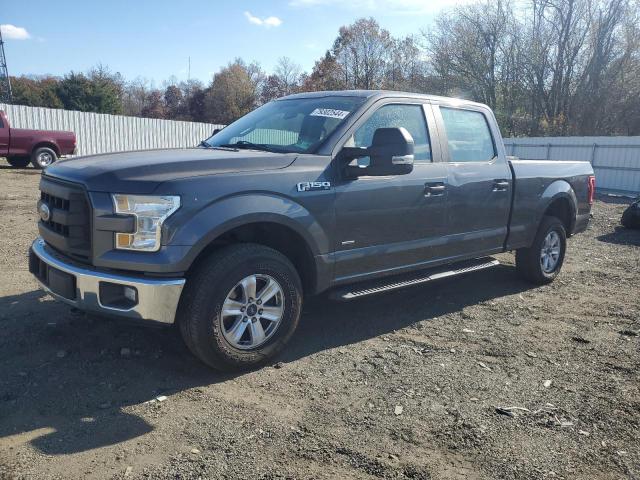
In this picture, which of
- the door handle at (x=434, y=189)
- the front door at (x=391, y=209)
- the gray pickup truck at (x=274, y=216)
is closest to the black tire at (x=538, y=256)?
the gray pickup truck at (x=274, y=216)

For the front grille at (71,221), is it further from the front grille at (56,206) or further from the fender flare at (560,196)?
the fender flare at (560,196)

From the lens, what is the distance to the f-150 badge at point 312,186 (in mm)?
3933

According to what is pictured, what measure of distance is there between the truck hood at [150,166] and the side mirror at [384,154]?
0.48 meters

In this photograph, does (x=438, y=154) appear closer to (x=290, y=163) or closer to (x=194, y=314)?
(x=290, y=163)

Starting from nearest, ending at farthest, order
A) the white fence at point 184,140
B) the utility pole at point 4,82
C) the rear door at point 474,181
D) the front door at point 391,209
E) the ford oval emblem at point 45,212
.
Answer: the ford oval emblem at point 45,212, the front door at point 391,209, the rear door at point 474,181, the white fence at point 184,140, the utility pole at point 4,82

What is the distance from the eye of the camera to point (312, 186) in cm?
399

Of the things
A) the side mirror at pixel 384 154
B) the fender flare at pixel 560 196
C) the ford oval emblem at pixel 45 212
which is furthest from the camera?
the fender flare at pixel 560 196

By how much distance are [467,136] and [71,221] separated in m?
3.75

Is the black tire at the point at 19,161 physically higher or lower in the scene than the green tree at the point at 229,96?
lower

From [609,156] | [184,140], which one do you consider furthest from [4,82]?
[609,156]

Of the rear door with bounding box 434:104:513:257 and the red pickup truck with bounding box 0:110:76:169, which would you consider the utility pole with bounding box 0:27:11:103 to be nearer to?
the red pickup truck with bounding box 0:110:76:169

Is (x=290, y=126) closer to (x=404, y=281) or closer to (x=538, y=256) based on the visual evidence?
(x=404, y=281)

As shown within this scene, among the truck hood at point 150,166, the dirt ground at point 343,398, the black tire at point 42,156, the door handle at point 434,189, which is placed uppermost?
the truck hood at point 150,166

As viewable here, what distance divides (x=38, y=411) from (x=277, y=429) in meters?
1.38
